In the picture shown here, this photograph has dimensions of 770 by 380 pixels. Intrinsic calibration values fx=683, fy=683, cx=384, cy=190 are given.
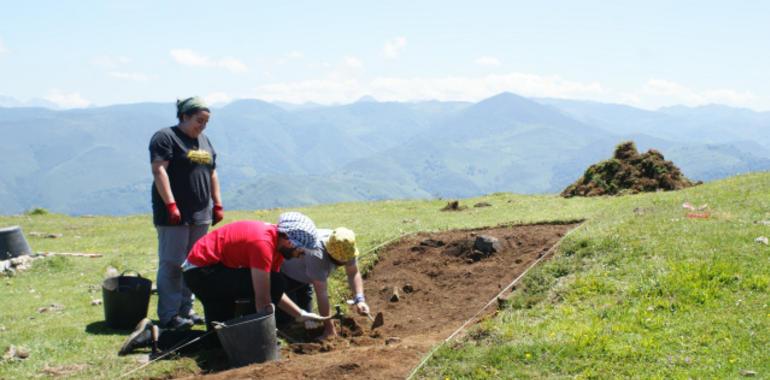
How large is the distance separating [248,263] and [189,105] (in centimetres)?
257

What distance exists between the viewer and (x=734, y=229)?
1145 centimetres

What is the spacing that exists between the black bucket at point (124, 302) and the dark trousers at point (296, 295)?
2027mm

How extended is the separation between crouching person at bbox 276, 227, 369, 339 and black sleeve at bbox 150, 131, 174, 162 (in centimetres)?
218

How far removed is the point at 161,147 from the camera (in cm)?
923

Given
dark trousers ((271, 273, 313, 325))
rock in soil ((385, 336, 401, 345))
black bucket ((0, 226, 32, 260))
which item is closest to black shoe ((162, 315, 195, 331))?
dark trousers ((271, 273, 313, 325))

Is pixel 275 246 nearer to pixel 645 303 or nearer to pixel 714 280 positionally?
pixel 645 303

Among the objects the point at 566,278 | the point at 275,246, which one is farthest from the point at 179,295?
the point at 566,278

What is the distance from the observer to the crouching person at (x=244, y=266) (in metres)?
8.15

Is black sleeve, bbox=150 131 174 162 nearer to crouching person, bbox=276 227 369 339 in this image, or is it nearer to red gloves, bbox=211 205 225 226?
red gloves, bbox=211 205 225 226

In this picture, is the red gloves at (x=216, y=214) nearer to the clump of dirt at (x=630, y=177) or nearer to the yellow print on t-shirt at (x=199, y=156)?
the yellow print on t-shirt at (x=199, y=156)

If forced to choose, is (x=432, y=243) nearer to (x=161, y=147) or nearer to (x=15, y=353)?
(x=161, y=147)

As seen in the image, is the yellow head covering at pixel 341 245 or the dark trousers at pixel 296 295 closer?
the yellow head covering at pixel 341 245

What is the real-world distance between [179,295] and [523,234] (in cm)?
715

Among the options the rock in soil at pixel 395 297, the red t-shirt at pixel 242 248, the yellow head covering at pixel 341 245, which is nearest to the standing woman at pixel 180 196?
the red t-shirt at pixel 242 248
